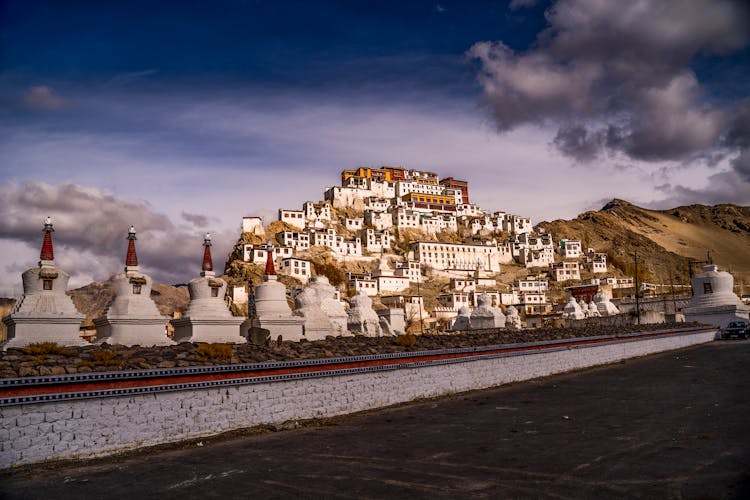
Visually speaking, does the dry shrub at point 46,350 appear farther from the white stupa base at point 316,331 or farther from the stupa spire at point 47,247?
the white stupa base at point 316,331

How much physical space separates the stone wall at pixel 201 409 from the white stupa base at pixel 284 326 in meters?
6.23

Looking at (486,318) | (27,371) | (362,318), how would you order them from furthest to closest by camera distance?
1. (486,318)
2. (362,318)
3. (27,371)

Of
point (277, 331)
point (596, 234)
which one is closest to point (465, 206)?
point (596, 234)

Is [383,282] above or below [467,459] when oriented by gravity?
above

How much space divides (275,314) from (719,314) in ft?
119

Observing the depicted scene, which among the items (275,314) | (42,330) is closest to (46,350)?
(42,330)

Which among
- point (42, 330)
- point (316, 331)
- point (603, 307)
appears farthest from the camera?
point (603, 307)

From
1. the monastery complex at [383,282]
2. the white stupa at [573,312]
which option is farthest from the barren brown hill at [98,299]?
the white stupa at [573,312]

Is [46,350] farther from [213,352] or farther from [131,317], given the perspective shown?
[131,317]

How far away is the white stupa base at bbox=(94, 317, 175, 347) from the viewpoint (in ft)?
56.3

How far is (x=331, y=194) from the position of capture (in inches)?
5645

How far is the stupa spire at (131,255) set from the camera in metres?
18.3

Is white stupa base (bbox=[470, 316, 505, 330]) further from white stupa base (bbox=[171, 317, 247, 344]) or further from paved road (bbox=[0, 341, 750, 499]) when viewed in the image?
paved road (bbox=[0, 341, 750, 499])

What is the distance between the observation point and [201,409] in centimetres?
1107
